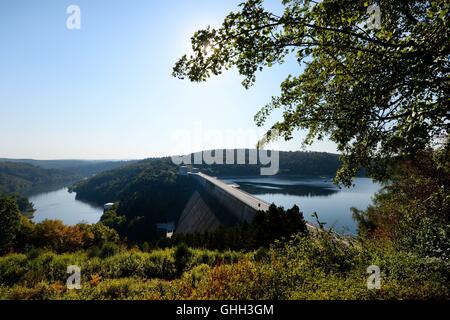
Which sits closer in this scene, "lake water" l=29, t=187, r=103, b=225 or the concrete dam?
the concrete dam

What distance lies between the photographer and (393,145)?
562 cm

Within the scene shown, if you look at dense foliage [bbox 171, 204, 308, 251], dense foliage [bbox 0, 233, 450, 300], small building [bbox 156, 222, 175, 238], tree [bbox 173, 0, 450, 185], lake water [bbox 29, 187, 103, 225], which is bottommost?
lake water [bbox 29, 187, 103, 225]

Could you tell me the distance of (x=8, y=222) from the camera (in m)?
35.1

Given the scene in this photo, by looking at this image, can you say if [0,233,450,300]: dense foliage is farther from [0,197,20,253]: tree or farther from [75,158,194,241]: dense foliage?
[75,158,194,241]: dense foliage

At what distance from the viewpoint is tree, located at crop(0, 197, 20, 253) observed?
33375 mm

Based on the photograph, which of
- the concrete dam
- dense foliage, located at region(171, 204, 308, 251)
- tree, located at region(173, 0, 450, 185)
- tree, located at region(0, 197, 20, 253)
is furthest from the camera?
the concrete dam

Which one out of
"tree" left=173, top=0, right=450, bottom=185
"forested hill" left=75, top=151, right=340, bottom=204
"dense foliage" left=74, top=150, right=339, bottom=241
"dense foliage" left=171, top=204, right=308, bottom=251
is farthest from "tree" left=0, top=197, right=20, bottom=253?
"forested hill" left=75, top=151, right=340, bottom=204

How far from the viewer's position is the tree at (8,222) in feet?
109

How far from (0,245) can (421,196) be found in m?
40.7

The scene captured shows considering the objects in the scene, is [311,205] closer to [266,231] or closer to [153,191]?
[153,191]

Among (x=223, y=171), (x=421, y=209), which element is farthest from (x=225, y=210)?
(x=223, y=171)

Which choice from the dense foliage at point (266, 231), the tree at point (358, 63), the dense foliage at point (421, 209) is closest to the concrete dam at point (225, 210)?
the dense foliage at point (421, 209)
